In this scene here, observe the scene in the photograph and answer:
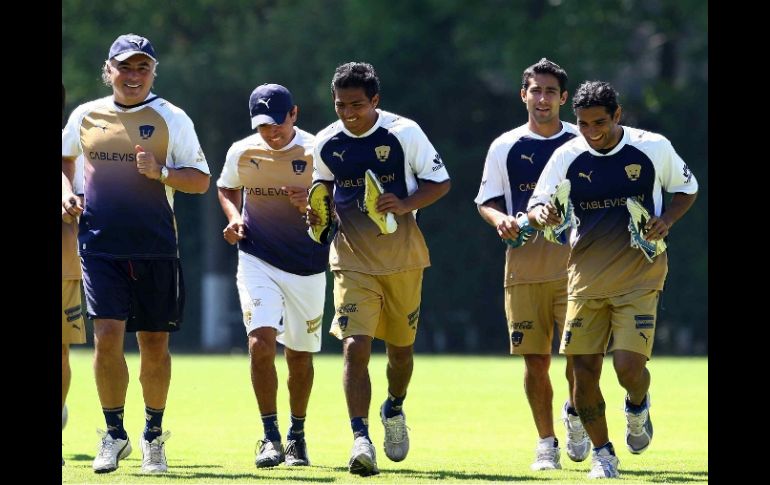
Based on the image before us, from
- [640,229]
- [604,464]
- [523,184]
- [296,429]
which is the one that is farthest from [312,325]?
[640,229]

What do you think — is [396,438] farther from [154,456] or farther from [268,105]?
[268,105]

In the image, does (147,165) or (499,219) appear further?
(499,219)

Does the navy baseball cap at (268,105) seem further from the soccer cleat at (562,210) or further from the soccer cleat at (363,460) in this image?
the soccer cleat at (363,460)

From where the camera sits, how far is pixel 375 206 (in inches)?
406

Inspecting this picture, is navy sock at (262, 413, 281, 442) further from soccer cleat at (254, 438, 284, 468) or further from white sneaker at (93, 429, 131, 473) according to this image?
white sneaker at (93, 429, 131, 473)

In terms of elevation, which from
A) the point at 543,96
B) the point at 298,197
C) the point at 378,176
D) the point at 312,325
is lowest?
the point at 312,325

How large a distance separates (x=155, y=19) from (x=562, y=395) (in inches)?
800

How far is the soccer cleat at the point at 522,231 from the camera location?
10.3 metres

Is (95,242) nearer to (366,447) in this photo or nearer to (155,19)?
(366,447)

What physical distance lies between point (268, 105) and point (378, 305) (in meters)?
1.53

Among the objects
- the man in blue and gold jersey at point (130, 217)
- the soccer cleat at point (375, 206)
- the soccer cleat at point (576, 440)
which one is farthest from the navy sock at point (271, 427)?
the soccer cleat at point (576, 440)
